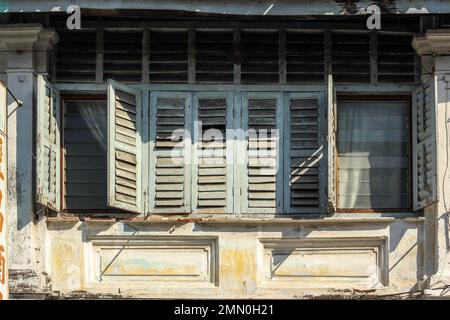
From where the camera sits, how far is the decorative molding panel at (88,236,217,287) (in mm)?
16391

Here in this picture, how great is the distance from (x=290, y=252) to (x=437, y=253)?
153 cm

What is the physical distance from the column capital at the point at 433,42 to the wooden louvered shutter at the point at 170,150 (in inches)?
98.8

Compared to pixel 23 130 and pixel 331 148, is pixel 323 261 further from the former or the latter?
pixel 23 130

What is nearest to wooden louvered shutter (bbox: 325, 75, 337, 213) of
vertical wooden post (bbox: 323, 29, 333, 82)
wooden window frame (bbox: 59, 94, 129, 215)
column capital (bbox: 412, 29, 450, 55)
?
vertical wooden post (bbox: 323, 29, 333, 82)

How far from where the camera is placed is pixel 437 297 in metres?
16.0

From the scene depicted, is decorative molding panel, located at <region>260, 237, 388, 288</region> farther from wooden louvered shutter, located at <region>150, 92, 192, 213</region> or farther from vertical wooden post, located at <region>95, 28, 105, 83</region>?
vertical wooden post, located at <region>95, 28, 105, 83</region>

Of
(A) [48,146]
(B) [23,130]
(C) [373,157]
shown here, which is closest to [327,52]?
(C) [373,157]

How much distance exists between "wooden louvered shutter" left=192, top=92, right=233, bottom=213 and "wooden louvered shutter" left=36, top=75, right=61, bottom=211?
1472mm

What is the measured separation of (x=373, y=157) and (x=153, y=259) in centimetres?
262

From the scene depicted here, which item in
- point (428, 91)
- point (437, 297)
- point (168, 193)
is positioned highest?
point (428, 91)

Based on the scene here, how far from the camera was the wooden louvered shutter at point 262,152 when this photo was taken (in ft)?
54.4

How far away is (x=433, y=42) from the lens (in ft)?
53.9

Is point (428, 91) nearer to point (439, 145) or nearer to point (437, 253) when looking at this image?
point (439, 145)

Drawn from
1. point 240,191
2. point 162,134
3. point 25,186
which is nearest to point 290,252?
point 240,191
